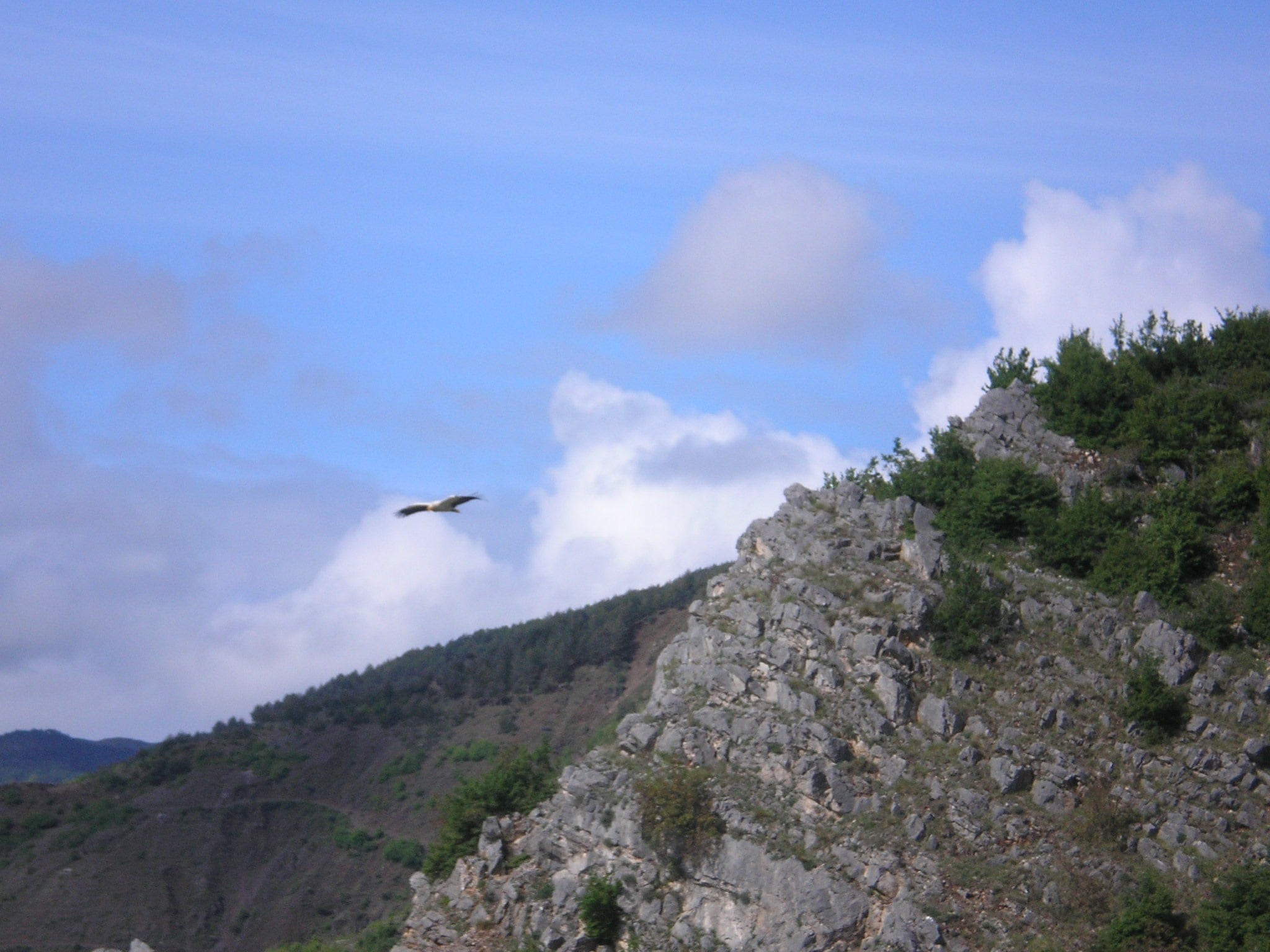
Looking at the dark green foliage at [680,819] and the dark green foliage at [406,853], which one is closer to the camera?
the dark green foliage at [680,819]

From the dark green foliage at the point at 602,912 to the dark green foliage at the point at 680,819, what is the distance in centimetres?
195

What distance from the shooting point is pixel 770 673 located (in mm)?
41906

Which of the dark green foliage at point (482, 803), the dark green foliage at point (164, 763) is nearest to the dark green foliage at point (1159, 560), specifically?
the dark green foliage at point (482, 803)

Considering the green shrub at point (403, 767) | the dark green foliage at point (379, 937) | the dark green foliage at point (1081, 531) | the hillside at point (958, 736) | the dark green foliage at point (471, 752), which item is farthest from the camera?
the green shrub at point (403, 767)

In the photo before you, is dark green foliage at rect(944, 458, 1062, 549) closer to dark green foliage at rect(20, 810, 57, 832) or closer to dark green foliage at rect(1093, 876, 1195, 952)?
dark green foliage at rect(1093, 876, 1195, 952)

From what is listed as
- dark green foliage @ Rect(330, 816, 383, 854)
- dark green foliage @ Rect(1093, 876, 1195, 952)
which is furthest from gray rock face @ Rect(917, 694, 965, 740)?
dark green foliage @ Rect(330, 816, 383, 854)

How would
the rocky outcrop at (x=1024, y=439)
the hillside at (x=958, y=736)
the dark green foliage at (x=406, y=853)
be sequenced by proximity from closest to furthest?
the hillside at (x=958, y=736), the rocky outcrop at (x=1024, y=439), the dark green foliage at (x=406, y=853)

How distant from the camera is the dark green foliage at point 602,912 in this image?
38875 mm

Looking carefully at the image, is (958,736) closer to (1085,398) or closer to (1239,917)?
(1239,917)

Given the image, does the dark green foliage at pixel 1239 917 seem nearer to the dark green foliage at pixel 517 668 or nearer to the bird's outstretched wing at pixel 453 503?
the bird's outstretched wing at pixel 453 503

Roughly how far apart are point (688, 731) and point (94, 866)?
52.4 meters

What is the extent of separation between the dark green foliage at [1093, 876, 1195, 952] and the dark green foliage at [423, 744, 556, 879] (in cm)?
1992

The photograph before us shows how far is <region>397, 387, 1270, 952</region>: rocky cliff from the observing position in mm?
36469

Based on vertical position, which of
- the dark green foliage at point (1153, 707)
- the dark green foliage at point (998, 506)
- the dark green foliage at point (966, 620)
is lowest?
the dark green foliage at point (1153, 707)
